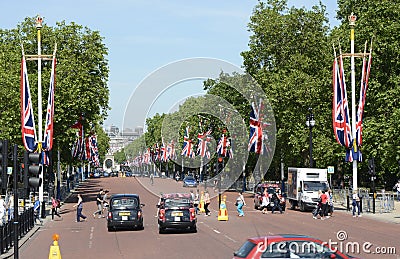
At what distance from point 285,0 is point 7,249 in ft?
187

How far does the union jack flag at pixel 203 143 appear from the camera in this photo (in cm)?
8450

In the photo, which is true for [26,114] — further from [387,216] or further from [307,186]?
[387,216]

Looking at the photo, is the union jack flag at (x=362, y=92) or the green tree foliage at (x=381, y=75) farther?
the green tree foliage at (x=381, y=75)

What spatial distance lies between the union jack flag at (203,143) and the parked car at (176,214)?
52993mm

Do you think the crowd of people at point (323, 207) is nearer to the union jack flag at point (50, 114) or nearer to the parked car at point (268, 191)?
the parked car at point (268, 191)

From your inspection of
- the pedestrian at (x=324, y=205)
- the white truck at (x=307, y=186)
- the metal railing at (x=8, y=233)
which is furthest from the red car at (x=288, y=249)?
the white truck at (x=307, y=186)

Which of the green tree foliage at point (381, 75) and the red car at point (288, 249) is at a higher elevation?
the green tree foliage at point (381, 75)

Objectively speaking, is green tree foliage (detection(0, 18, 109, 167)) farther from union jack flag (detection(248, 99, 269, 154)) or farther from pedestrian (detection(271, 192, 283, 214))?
pedestrian (detection(271, 192, 283, 214))

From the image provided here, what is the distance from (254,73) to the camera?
7500 centimetres

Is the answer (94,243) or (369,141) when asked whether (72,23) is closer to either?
(369,141)

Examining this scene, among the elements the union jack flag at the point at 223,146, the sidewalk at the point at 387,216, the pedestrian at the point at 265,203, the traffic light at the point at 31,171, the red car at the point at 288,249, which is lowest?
the sidewalk at the point at 387,216

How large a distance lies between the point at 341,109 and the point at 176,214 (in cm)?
1652

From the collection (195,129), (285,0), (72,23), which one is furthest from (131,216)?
(195,129)

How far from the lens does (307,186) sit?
156 ft
